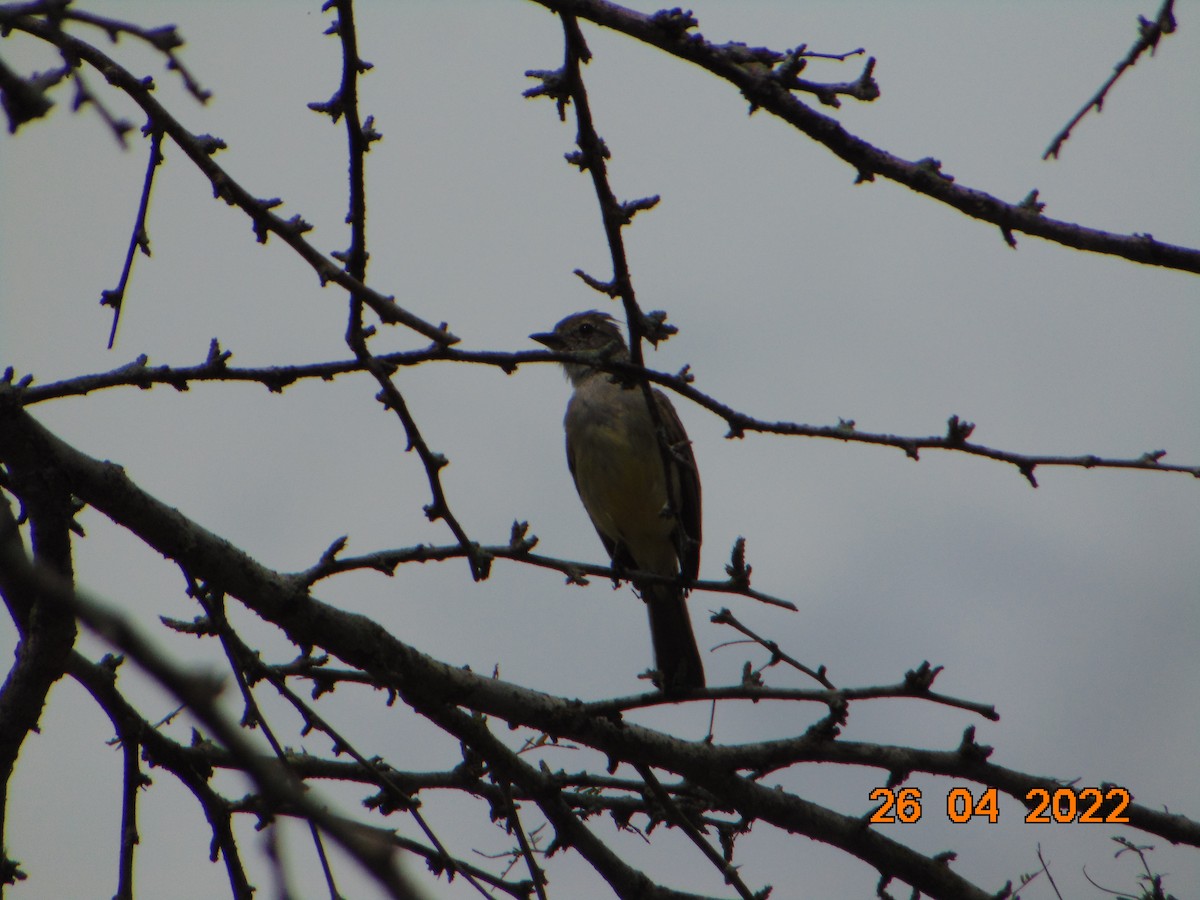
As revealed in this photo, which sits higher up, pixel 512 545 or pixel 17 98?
pixel 512 545

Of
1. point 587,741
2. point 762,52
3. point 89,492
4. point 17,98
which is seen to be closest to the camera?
point 17,98

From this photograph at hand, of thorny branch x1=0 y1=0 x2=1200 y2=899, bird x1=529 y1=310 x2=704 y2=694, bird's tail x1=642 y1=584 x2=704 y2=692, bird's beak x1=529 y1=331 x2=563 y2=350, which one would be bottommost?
thorny branch x1=0 y1=0 x2=1200 y2=899

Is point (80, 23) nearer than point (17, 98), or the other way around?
point (17, 98)

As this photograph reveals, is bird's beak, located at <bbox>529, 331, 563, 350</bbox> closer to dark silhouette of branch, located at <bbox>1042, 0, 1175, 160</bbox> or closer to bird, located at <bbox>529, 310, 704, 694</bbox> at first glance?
bird, located at <bbox>529, 310, 704, 694</bbox>

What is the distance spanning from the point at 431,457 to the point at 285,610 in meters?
0.92

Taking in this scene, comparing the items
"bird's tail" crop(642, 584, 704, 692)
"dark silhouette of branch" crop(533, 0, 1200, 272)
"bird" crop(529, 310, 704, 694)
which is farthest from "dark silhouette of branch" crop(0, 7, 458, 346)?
"bird's tail" crop(642, 584, 704, 692)

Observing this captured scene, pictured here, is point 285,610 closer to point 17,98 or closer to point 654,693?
point 654,693

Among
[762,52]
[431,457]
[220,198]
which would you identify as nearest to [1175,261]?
[762,52]

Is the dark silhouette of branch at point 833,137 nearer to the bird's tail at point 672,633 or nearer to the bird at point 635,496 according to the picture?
the bird at point 635,496

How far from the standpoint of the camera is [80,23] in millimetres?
1879

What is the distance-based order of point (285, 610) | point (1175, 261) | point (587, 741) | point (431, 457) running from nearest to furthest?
point (1175, 261), point (431, 457), point (285, 610), point (587, 741)

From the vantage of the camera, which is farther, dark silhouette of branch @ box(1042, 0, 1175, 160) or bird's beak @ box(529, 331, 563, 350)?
bird's beak @ box(529, 331, 563, 350)

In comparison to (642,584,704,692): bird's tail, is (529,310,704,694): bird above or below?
above

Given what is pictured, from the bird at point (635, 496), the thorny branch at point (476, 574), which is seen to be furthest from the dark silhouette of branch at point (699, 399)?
the bird at point (635, 496)
